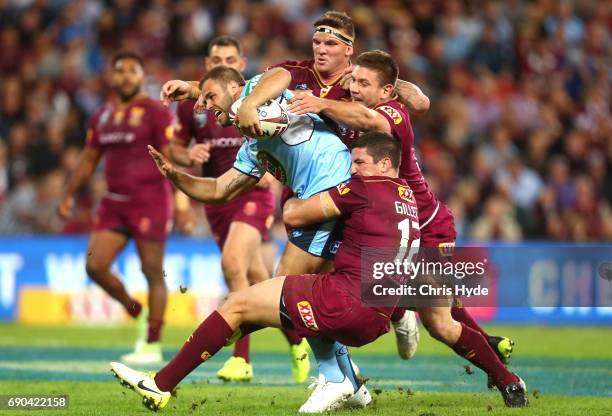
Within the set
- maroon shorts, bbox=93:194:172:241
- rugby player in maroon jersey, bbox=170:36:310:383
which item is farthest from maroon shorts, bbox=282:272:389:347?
maroon shorts, bbox=93:194:172:241

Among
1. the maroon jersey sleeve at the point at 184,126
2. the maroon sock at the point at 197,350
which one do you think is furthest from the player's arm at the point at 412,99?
the maroon jersey sleeve at the point at 184,126

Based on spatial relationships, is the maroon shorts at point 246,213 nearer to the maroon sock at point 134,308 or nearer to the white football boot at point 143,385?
the maroon sock at point 134,308

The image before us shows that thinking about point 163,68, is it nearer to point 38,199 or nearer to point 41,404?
point 38,199

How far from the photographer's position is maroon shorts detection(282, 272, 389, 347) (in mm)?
7723

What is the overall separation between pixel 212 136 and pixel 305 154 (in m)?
3.47

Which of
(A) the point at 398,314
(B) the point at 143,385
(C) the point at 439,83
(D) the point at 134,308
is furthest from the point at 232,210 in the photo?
(C) the point at 439,83

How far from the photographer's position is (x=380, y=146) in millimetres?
8023

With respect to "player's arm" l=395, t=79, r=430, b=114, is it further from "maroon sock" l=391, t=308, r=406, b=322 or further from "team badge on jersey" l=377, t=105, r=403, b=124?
"maroon sock" l=391, t=308, r=406, b=322

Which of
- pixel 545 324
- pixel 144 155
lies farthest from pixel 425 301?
pixel 545 324

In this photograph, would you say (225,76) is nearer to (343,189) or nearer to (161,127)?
(343,189)

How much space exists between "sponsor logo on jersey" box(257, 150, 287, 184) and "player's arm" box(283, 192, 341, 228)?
61 centimetres

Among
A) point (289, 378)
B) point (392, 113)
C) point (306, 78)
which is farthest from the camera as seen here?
point (289, 378)

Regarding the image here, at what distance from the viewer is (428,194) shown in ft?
30.3

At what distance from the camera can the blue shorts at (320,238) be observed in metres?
8.30
